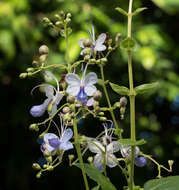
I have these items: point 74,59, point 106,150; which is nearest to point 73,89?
point 106,150

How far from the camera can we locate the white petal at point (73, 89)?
567 millimetres

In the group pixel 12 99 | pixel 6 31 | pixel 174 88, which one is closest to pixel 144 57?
pixel 174 88

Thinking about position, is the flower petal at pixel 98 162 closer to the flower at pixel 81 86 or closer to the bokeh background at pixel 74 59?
the flower at pixel 81 86

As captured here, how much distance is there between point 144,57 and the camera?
68.2 inches

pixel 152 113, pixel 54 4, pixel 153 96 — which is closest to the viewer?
pixel 54 4

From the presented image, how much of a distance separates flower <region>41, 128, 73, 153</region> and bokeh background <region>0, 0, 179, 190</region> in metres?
1.01

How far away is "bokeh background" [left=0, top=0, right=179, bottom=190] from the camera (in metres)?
1.73

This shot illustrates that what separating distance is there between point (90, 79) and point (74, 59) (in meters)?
1.06

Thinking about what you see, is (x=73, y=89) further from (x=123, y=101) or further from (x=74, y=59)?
(x=74, y=59)

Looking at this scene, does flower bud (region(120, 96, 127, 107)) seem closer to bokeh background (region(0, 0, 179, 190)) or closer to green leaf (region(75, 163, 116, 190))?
green leaf (region(75, 163, 116, 190))

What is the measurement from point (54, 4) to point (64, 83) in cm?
136

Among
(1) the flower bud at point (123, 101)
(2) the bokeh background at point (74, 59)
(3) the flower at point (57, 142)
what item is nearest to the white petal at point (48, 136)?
(3) the flower at point (57, 142)

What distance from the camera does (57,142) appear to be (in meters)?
0.56

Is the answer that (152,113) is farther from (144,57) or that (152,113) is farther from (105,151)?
(105,151)
